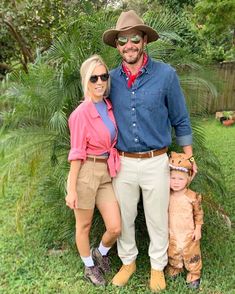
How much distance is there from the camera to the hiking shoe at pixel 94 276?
11.4 ft

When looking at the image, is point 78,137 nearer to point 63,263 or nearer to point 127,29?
point 127,29

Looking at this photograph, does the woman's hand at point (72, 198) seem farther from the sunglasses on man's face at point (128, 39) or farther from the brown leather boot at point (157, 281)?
the sunglasses on man's face at point (128, 39)

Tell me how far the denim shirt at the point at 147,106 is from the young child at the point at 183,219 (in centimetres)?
28

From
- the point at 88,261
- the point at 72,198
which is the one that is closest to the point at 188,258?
the point at 88,261

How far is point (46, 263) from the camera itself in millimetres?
3910

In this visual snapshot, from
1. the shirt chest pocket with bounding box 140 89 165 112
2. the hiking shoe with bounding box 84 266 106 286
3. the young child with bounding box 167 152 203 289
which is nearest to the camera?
the shirt chest pocket with bounding box 140 89 165 112

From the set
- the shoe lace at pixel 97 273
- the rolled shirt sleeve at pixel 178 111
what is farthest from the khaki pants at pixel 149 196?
the shoe lace at pixel 97 273

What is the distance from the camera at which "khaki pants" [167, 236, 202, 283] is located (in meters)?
3.31

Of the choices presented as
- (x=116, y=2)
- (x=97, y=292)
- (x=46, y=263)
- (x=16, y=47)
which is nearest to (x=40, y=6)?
(x=16, y=47)

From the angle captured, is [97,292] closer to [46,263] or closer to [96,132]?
[46,263]

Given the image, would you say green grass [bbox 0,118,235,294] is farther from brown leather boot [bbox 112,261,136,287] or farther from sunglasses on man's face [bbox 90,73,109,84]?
sunglasses on man's face [bbox 90,73,109,84]

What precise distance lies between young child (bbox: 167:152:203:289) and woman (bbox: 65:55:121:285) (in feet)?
1.43

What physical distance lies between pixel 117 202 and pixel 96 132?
0.59 meters

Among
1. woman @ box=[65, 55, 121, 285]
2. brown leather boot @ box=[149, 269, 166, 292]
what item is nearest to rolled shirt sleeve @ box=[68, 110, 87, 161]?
woman @ box=[65, 55, 121, 285]
